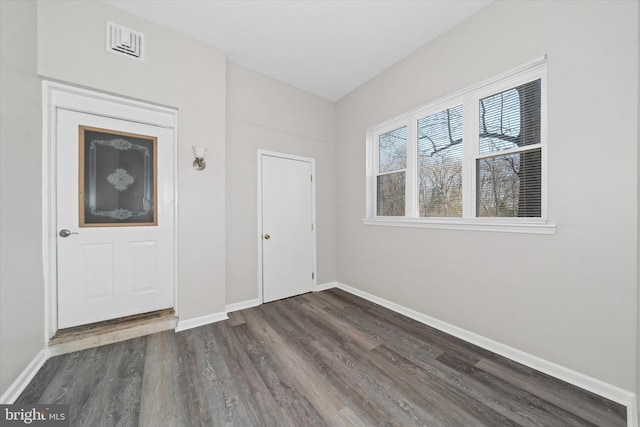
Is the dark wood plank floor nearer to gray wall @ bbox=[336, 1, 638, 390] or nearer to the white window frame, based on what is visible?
gray wall @ bbox=[336, 1, 638, 390]

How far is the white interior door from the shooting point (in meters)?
3.34

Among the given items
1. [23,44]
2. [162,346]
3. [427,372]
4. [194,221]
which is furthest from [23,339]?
[427,372]

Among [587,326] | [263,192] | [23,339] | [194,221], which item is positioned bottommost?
[23,339]

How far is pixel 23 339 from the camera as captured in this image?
5.65 feet

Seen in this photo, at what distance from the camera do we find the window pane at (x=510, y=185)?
6.32 ft

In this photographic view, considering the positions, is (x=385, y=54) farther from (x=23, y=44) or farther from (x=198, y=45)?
(x=23, y=44)

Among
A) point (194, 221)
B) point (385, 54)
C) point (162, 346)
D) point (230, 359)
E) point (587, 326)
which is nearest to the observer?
point (587, 326)

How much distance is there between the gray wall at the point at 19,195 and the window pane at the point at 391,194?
136 inches

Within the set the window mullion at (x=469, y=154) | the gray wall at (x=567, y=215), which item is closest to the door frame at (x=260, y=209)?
the gray wall at (x=567, y=215)

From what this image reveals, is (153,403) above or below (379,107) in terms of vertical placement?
below

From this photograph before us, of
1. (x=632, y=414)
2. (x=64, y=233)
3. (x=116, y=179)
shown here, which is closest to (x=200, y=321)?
(x=64, y=233)

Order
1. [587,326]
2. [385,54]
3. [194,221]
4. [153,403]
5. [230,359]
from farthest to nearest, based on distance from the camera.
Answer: [385,54]
[194,221]
[230,359]
[587,326]
[153,403]

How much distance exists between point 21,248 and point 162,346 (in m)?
1.30

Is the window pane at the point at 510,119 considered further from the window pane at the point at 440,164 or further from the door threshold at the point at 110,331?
the door threshold at the point at 110,331
